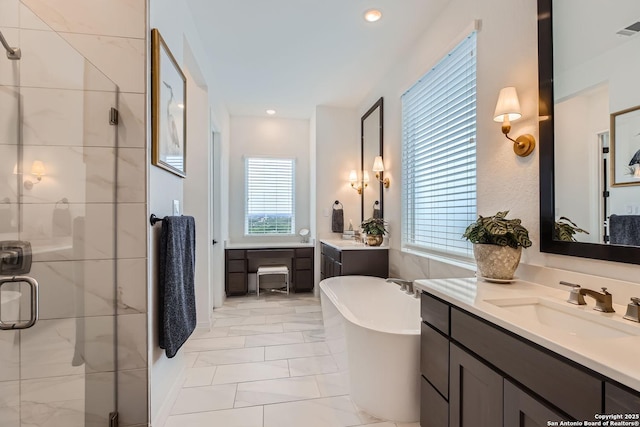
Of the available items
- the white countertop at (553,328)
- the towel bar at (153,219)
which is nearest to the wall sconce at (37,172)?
the towel bar at (153,219)

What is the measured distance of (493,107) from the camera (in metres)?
1.74

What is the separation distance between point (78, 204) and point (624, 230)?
2.38 meters

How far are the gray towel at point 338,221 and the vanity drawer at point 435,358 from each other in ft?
8.84

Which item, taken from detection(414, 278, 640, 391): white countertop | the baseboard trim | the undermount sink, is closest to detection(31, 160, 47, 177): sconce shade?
the baseboard trim

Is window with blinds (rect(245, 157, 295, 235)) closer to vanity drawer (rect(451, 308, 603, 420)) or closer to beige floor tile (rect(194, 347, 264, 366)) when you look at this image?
beige floor tile (rect(194, 347, 264, 366))

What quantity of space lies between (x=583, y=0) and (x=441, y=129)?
1146 mm

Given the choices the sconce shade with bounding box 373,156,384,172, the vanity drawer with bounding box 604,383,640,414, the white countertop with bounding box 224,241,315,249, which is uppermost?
the sconce shade with bounding box 373,156,384,172

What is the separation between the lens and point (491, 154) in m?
1.75

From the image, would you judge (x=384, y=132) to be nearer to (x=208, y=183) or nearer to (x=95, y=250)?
(x=208, y=183)

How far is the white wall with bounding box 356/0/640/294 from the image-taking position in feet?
4.53

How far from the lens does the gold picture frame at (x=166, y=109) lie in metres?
1.53

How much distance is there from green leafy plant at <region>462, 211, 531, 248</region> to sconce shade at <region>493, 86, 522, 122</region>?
1.70 feet

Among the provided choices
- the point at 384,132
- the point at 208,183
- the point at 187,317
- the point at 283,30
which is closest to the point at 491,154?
the point at 384,132

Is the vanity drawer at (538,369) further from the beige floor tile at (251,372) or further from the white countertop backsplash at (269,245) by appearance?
the white countertop backsplash at (269,245)
